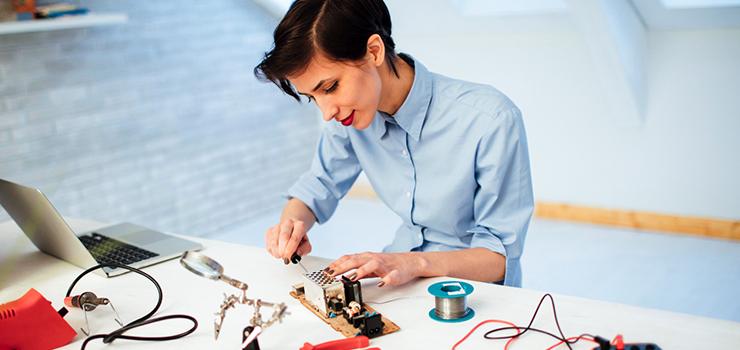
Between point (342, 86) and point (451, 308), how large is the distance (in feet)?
1.70

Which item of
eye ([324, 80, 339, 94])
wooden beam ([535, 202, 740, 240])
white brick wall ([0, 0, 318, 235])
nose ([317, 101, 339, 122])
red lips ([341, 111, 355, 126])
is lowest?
wooden beam ([535, 202, 740, 240])

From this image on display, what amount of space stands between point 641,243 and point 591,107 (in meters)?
0.70

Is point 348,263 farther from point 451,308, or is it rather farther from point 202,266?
point 202,266

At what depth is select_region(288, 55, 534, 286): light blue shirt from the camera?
1.65 m

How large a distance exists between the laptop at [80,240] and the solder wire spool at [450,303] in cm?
70

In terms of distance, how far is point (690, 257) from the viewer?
134 inches

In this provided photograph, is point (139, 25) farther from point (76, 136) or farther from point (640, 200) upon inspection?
point (640, 200)

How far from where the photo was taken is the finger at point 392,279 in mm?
1450

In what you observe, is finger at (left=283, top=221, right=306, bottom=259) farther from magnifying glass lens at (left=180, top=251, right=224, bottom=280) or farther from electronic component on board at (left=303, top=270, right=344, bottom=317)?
magnifying glass lens at (left=180, top=251, right=224, bottom=280)

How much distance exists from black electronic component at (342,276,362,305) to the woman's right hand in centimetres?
30

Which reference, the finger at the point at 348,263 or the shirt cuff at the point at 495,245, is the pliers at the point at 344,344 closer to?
the finger at the point at 348,263

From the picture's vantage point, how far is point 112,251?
1.85 meters

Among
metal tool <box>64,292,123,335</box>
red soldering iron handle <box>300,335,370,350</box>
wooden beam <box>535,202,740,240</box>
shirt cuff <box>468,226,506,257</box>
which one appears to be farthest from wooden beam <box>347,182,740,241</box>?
metal tool <box>64,292,123,335</box>

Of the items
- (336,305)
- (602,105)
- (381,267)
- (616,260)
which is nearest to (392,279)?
(381,267)
